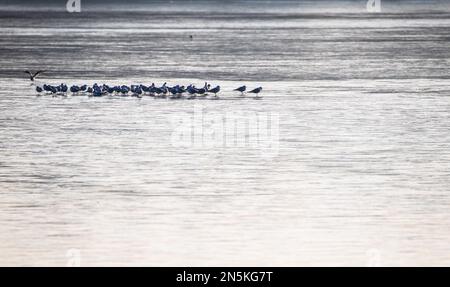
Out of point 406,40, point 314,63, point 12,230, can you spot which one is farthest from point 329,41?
point 12,230

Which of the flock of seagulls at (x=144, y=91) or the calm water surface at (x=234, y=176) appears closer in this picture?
the calm water surface at (x=234, y=176)

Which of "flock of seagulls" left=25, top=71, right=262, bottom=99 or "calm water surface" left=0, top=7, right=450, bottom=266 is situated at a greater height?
"flock of seagulls" left=25, top=71, right=262, bottom=99

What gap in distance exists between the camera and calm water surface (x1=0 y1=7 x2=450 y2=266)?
16906 millimetres

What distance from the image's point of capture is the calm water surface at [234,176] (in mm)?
16906

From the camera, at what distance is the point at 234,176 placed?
71.0 feet

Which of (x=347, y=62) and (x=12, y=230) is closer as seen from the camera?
(x=12, y=230)

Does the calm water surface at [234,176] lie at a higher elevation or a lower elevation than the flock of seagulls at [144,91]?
lower

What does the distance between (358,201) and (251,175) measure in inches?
103

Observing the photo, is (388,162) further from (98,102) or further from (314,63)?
(314,63)

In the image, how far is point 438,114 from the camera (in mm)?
29422

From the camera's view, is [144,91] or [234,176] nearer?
[234,176]

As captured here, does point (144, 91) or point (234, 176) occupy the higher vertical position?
point (144, 91)

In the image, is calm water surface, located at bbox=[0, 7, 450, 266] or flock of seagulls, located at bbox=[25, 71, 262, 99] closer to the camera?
calm water surface, located at bbox=[0, 7, 450, 266]
